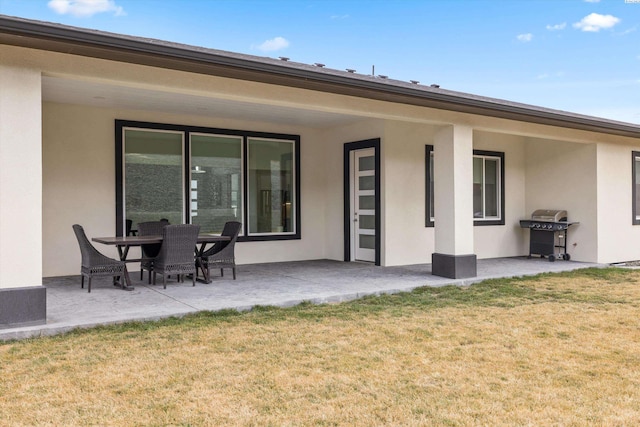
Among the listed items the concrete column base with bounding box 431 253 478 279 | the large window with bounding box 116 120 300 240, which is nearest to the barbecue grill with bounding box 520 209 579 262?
the concrete column base with bounding box 431 253 478 279

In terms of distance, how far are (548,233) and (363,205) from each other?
4.17m

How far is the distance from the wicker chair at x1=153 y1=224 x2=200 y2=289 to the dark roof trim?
238 cm

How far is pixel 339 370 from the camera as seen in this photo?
3916 mm

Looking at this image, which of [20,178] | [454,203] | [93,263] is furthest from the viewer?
[454,203]

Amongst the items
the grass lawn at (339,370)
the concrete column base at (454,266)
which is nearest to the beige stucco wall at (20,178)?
the grass lawn at (339,370)

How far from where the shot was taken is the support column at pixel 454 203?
832cm

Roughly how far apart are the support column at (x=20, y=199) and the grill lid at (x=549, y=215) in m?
9.76

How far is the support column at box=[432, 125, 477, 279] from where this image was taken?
27.3ft

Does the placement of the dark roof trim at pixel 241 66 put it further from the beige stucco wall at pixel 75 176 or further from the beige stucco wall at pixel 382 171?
the beige stucco wall at pixel 75 176

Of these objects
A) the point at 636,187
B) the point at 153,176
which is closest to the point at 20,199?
the point at 153,176

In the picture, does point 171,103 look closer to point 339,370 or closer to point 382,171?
point 382,171

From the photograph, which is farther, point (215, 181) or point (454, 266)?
point (215, 181)

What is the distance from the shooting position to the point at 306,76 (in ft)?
20.4

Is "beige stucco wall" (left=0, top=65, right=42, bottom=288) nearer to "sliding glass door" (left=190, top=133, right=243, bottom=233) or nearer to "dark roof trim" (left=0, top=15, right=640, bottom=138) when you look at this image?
"dark roof trim" (left=0, top=15, right=640, bottom=138)
